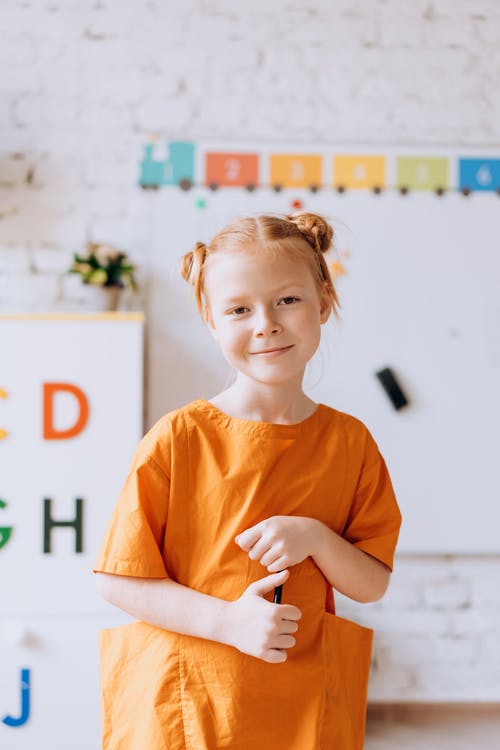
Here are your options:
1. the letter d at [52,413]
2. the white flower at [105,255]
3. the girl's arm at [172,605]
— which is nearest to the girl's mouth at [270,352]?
the girl's arm at [172,605]

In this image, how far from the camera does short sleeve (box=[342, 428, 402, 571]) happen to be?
0.85m

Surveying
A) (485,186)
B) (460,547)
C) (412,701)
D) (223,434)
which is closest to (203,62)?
(485,186)

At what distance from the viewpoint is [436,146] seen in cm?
244

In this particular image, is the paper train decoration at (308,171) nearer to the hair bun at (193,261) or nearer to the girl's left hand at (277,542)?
the hair bun at (193,261)

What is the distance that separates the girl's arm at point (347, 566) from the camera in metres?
0.79

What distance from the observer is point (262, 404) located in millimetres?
855

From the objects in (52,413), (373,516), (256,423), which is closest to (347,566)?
(373,516)

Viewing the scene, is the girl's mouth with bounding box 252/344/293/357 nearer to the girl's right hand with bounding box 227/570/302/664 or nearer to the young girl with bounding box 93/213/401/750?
the young girl with bounding box 93/213/401/750

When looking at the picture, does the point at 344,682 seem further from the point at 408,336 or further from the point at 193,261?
the point at 408,336

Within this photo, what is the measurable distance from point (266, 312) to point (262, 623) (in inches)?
11.9

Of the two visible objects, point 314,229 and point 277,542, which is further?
point 314,229

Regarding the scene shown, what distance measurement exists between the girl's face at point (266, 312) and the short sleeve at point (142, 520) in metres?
0.12

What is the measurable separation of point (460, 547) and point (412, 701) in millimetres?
502

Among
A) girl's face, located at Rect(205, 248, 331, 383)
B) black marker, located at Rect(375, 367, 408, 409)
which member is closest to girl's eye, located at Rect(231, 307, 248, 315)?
girl's face, located at Rect(205, 248, 331, 383)
